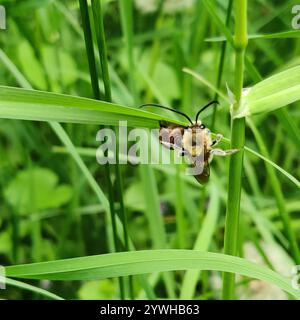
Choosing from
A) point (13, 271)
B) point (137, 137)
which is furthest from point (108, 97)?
point (137, 137)

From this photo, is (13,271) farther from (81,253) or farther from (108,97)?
(81,253)

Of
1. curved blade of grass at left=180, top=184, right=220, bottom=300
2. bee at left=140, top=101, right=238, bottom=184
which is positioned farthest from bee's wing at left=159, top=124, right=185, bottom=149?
curved blade of grass at left=180, top=184, right=220, bottom=300

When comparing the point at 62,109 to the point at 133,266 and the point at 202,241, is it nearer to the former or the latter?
the point at 133,266

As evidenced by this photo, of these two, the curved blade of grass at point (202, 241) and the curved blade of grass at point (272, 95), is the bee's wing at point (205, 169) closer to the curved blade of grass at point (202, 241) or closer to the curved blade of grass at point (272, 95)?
the curved blade of grass at point (272, 95)

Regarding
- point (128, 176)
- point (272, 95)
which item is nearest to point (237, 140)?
point (272, 95)

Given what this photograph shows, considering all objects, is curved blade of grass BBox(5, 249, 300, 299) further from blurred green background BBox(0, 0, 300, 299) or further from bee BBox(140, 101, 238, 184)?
blurred green background BBox(0, 0, 300, 299)
